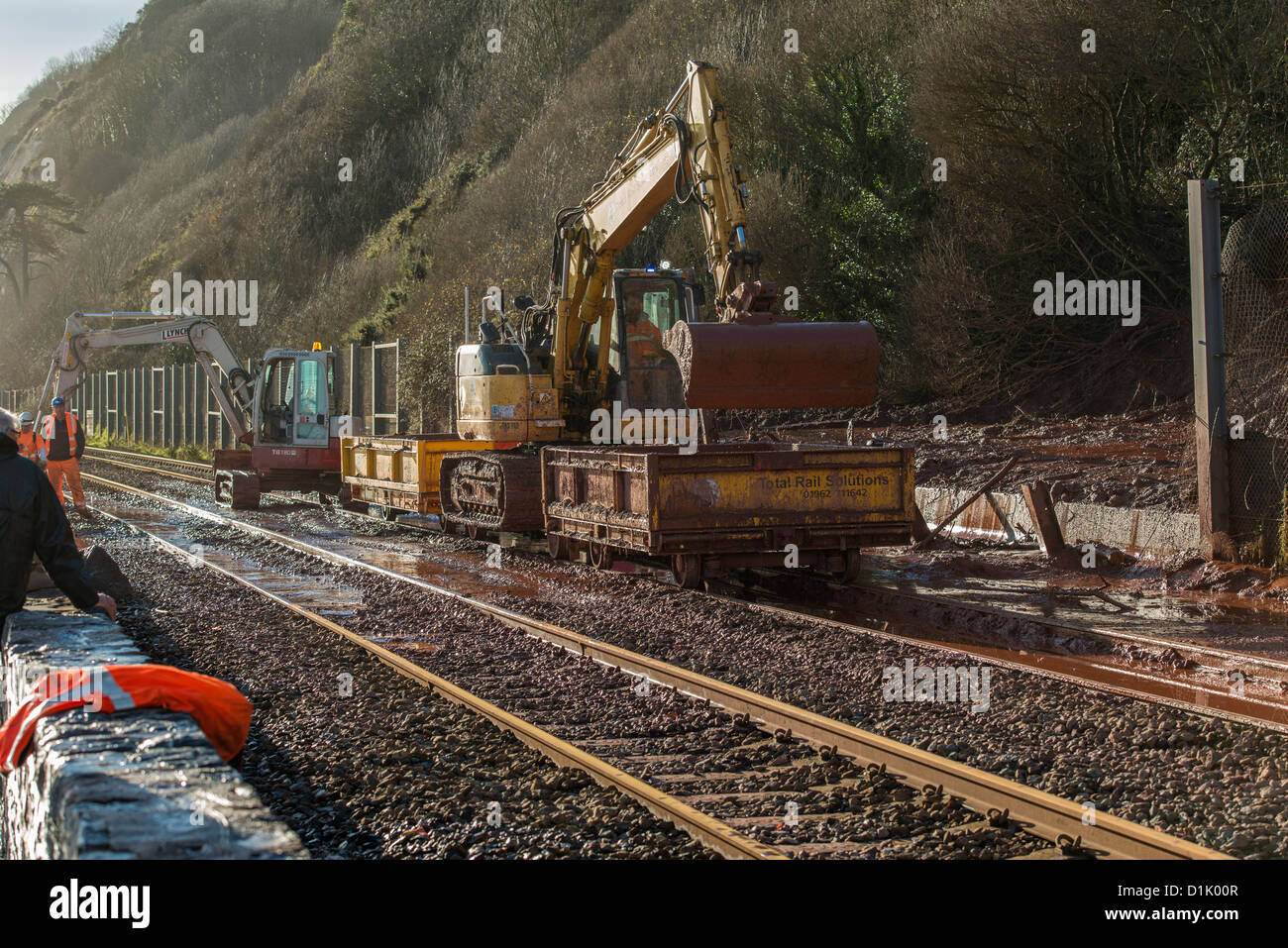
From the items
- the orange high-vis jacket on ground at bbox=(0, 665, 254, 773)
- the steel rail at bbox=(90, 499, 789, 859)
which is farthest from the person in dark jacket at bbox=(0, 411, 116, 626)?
the steel rail at bbox=(90, 499, 789, 859)

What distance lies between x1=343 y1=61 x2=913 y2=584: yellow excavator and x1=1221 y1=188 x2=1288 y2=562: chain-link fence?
133 inches

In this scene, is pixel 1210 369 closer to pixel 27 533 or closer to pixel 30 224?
pixel 27 533

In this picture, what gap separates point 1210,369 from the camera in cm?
1202

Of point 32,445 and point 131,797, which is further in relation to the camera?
point 32,445

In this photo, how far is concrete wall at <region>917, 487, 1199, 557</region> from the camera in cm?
1269

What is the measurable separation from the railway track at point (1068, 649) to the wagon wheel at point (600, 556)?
131cm

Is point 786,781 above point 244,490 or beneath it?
beneath

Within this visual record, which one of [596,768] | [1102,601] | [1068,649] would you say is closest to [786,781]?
[596,768]

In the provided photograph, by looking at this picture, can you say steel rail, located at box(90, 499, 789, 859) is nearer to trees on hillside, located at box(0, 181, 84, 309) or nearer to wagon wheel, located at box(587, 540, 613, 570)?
wagon wheel, located at box(587, 540, 613, 570)

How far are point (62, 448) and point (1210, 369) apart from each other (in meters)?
15.8

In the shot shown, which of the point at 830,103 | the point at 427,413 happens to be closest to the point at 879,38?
the point at 830,103

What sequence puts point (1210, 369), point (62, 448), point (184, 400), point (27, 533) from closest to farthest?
point (27, 533), point (1210, 369), point (62, 448), point (184, 400)

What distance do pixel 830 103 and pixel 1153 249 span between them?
807cm
